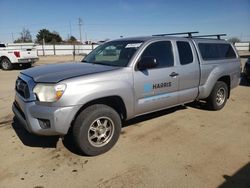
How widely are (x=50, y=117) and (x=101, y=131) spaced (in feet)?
2.84

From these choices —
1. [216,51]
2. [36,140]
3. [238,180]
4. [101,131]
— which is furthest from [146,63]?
[216,51]

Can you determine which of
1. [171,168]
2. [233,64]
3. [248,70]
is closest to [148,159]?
[171,168]

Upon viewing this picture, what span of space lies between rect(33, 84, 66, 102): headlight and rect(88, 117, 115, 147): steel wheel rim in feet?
2.26

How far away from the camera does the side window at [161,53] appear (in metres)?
4.65

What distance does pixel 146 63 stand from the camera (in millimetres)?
4277

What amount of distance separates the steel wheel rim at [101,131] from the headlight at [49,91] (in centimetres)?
69

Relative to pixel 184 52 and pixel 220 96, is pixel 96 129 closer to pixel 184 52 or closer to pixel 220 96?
pixel 184 52

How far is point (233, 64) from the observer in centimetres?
649

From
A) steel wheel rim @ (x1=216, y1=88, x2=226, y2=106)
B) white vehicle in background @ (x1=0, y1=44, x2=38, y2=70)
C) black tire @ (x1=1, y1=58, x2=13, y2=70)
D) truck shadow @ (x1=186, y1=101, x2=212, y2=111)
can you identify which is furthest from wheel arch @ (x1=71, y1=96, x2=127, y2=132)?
black tire @ (x1=1, y1=58, x2=13, y2=70)

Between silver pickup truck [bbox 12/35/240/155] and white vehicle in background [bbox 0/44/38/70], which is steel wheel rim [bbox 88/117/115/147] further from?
white vehicle in background [bbox 0/44/38/70]

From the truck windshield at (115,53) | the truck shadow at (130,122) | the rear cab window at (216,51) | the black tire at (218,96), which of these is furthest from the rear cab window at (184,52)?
the truck shadow at (130,122)

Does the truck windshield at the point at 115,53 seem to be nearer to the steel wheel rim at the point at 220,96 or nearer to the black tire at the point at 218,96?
the black tire at the point at 218,96

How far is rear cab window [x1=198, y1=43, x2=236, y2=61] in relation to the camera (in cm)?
575

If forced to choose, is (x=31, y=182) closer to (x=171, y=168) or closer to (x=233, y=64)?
(x=171, y=168)
